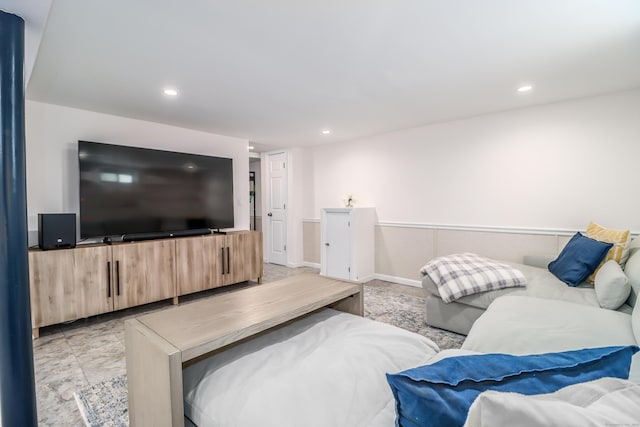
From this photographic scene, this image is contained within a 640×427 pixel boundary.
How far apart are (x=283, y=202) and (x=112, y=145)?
9.45 ft

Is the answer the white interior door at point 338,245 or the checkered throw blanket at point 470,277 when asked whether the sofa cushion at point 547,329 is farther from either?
the white interior door at point 338,245

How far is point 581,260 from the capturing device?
7.90 feet

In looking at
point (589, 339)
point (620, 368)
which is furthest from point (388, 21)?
point (589, 339)

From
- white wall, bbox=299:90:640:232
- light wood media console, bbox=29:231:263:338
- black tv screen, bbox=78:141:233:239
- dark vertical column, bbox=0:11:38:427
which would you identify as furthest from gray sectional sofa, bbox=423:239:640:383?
black tv screen, bbox=78:141:233:239

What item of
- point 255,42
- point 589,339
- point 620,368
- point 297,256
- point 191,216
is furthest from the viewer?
point 297,256

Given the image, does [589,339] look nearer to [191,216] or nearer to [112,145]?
[191,216]

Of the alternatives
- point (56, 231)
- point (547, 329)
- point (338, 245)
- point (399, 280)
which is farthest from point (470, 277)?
point (56, 231)

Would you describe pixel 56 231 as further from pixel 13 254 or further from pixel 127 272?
pixel 13 254

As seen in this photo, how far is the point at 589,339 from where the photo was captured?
4.61 feet

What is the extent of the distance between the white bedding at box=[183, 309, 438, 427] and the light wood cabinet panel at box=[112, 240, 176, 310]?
A: 2.38 m

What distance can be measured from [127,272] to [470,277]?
130 inches

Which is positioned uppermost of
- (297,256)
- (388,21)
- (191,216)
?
(388,21)

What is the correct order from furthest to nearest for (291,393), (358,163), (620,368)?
(358,163) < (291,393) < (620,368)

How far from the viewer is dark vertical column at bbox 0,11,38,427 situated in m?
1.28
